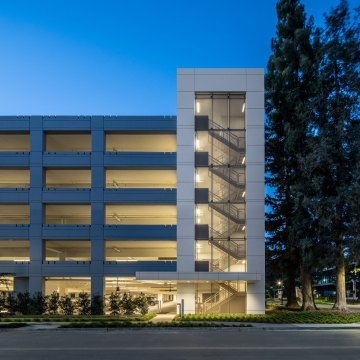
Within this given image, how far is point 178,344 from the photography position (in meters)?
20.3

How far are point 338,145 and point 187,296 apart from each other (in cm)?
1635

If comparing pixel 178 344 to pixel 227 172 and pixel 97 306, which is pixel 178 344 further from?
pixel 227 172

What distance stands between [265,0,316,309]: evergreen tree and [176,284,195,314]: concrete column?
918 centimetres

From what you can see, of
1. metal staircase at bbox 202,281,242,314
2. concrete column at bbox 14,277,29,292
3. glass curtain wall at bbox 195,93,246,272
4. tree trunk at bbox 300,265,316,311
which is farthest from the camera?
tree trunk at bbox 300,265,316,311

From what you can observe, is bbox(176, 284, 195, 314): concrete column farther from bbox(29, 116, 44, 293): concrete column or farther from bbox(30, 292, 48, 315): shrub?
bbox(29, 116, 44, 293): concrete column

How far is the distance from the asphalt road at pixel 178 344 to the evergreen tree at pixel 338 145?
1216cm

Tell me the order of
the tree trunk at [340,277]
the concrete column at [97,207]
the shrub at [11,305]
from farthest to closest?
the concrete column at [97,207]
the shrub at [11,305]
the tree trunk at [340,277]

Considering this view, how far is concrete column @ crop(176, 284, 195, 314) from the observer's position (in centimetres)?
3722

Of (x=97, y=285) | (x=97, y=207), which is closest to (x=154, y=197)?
(x=97, y=207)

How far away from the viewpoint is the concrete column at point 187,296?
37.2 meters

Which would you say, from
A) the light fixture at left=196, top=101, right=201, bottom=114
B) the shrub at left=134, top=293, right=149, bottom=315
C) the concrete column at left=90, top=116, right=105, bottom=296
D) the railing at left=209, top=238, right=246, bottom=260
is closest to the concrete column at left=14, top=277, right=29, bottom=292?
the concrete column at left=90, top=116, right=105, bottom=296

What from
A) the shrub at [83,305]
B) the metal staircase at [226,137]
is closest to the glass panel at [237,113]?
the metal staircase at [226,137]

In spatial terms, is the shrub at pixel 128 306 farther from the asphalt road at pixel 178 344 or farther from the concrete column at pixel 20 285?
the asphalt road at pixel 178 344

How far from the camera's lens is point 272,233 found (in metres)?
46.3
